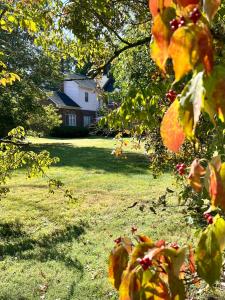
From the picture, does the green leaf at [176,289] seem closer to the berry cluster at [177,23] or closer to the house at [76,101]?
the berry cluster at [177,23]

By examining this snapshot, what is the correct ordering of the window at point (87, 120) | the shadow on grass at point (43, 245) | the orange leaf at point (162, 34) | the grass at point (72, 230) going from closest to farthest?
the orange leaf at point (162, 34) → the grass at point (72, 230) → the shadow on grass at point (43, 245) → the window at point (87, 120)

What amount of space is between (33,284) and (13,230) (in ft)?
11.3

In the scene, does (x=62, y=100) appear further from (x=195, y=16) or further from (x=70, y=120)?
(x=195, y=16)

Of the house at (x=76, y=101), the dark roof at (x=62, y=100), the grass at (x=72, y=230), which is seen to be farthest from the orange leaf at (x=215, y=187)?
the house at (x=76, y=101)

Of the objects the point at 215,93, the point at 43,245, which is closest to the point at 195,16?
the point at 215,93

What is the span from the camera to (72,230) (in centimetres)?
950

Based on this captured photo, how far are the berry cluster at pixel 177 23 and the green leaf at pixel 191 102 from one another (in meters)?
0.11

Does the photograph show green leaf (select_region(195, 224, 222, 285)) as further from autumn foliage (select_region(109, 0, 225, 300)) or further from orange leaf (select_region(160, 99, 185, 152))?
orange leaf (select_region(160, 99, 185, 152))

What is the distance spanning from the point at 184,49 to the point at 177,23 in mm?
84

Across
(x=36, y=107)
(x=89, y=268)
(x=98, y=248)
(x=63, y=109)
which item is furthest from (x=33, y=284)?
(x=63, y=109)

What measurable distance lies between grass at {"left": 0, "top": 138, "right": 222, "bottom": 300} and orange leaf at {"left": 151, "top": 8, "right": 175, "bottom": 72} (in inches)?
179

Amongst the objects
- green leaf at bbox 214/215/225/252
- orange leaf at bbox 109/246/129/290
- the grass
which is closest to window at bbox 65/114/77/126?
the grass

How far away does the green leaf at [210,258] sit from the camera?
3.72ft

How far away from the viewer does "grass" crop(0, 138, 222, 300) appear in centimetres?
→ 633
